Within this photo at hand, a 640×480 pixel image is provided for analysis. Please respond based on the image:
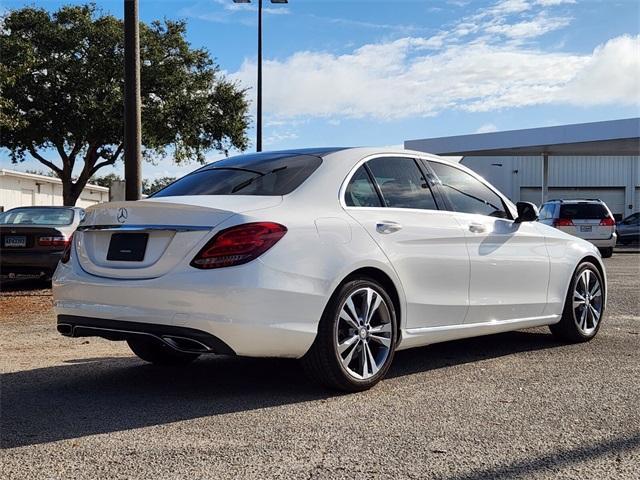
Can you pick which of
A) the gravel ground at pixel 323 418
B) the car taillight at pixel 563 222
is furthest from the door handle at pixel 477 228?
the car taillight at pixel 563 222

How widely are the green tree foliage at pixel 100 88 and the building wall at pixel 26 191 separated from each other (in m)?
18.3

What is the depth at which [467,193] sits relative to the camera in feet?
20.1

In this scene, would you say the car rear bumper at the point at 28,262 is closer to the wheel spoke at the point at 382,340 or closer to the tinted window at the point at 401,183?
the tinted window at the point at 401,183

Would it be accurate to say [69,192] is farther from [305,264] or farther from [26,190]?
[305,264]

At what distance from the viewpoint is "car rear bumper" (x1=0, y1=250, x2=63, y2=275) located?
38.3ft

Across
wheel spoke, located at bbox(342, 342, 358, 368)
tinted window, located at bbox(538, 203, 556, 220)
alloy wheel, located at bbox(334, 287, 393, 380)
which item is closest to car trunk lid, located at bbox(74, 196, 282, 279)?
alloy wheel, located at bbox(334, 287, 393, 380)

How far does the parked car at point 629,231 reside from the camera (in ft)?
102

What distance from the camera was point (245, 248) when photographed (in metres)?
4.46

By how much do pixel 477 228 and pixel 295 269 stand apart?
1.91 meters

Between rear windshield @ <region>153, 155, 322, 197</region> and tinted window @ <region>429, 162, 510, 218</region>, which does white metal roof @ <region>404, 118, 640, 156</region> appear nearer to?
tinted window @ <region>429, 162, 510, 218</region>

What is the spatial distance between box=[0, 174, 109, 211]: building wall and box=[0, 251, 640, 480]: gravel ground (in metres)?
43.4

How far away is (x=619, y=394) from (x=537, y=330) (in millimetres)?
2870

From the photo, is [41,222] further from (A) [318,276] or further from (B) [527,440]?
(B) [527,440]

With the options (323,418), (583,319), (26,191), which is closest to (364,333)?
(323,418)
